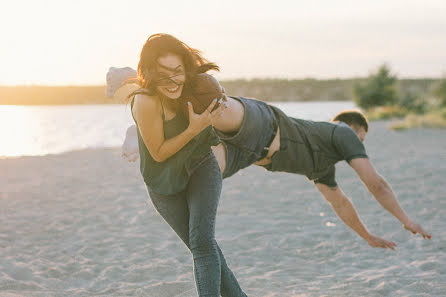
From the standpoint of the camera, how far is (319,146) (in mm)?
3830

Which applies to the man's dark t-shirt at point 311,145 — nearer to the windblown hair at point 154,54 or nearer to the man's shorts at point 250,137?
the man's shorts at point 250,137

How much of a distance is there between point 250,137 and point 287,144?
1.27 ft

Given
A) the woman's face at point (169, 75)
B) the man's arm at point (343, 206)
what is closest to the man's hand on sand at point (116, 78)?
the woman's face at point (169, 75)

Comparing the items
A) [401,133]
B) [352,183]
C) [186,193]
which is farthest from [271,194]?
[401,133]

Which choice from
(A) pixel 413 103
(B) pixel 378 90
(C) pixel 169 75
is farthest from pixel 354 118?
(B) pixel 378 90

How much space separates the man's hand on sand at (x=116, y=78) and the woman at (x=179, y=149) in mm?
763

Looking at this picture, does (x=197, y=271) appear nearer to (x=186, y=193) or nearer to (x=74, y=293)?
(x=186, y=193)

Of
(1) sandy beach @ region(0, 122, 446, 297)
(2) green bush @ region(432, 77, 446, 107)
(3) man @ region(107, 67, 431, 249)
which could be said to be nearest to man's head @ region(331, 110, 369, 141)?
(3) man @ region(107, 67, 431, 249)

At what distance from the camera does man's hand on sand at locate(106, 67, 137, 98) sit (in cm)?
347

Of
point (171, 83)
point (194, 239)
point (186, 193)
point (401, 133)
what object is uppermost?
point (171, 83)

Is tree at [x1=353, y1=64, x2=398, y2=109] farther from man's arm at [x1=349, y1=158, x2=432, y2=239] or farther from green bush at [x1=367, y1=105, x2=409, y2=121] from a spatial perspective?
man's arm at [x1=349, y1=158, x2=432, y2=239]

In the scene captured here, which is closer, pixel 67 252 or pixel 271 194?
pixel 67 252

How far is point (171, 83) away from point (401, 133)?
53.6 ft

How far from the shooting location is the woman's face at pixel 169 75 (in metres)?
2.62
